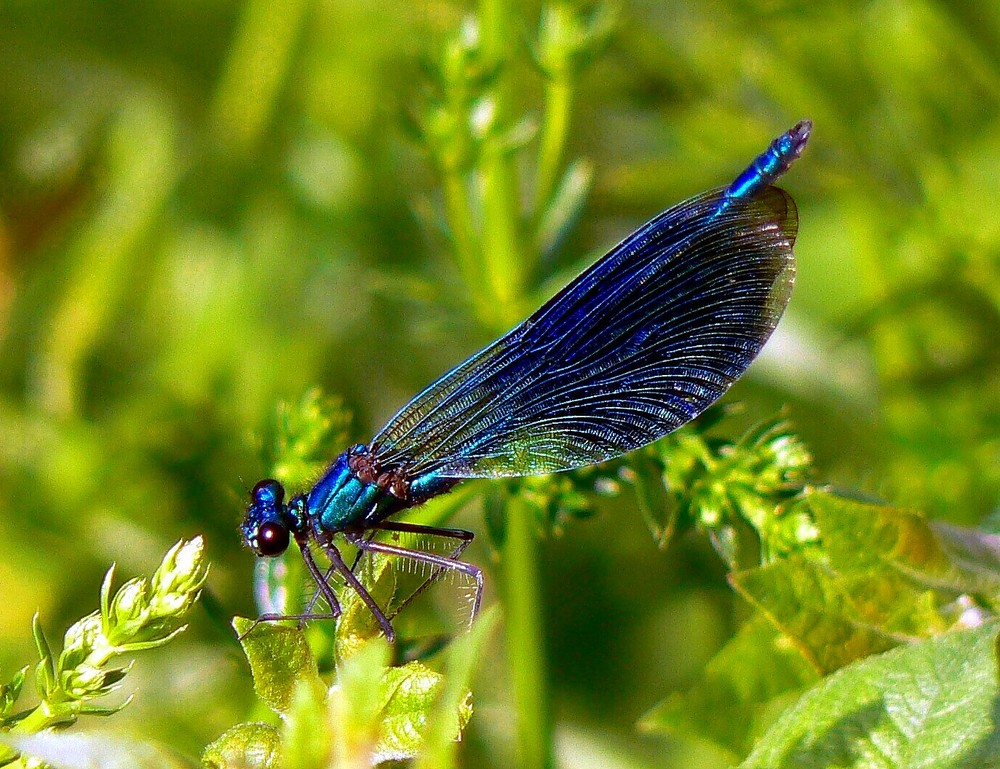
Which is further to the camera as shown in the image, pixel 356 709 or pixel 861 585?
pixel 861 585

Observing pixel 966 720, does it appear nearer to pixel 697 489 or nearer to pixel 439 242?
pixel 697 489

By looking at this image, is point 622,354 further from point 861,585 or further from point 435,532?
point 861,585

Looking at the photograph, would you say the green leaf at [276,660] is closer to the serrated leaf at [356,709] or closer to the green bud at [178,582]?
the green bud at [178,582]

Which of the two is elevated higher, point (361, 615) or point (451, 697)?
point (361, 615)

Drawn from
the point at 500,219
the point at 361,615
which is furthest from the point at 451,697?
the point at 500,219

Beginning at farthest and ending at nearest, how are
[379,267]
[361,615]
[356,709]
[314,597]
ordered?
[379,267] → [314,597] → [361,615] → [356,709]

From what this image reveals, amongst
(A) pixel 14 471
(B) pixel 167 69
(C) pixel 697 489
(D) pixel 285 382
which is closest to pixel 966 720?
(C) pixel 697 489

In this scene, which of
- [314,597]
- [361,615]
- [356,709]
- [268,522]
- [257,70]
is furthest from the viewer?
[257,70]
